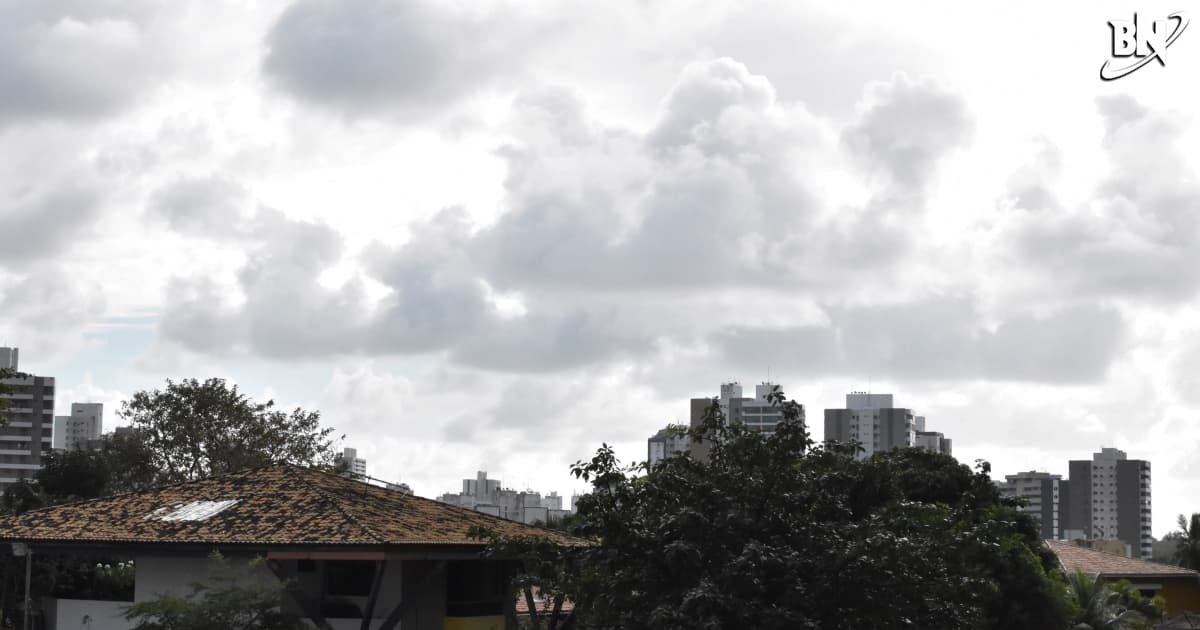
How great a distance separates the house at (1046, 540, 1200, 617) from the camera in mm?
56656

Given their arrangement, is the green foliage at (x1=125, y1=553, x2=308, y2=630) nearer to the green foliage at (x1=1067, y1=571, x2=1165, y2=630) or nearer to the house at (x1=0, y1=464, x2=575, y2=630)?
the house at (x1=0, y1=464, x2=575, y2=630)

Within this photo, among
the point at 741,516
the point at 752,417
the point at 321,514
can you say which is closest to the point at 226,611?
the point at 321,514

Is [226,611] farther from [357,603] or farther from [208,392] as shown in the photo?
[208,392]

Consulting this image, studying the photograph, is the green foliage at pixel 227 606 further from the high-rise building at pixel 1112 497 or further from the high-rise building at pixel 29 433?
the high-rise building at pixel 1112 497

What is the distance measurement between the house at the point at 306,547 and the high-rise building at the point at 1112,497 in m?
146

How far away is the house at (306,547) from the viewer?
23.4 meters

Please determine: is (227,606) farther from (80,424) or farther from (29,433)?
(80,424)

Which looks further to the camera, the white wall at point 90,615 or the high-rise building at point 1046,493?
the high-rise building at point 1046,493

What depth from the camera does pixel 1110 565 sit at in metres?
57.2

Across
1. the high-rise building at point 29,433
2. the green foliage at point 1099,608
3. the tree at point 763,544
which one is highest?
the high-rise building at point 29,433

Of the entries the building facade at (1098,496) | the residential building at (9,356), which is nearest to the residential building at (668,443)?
the building facade at (1098,496)

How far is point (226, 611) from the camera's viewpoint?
2148cm

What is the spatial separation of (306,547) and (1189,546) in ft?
198

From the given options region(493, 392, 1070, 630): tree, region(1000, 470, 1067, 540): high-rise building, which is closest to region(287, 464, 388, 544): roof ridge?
region(493, 392, 1070, 630): tree
